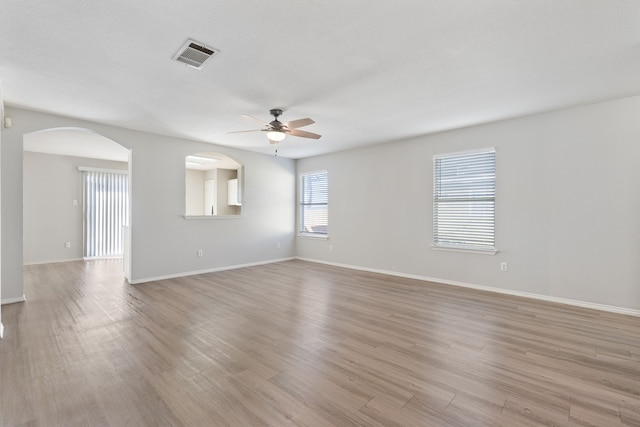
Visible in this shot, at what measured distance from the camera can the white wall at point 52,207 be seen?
6.79m

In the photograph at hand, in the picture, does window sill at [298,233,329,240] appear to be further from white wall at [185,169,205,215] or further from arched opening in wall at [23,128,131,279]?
white wall at [185,169,205,215]

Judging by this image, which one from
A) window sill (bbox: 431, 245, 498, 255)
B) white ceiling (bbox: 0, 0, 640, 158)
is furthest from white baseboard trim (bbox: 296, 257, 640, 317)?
white ceiling (bbox: 0, 0, 640, 158)

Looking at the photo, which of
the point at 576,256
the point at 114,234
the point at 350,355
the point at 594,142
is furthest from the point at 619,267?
the point at 114,234

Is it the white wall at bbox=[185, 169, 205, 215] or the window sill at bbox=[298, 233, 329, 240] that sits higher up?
the white wall at bbox=[185, 169, 205, 215]

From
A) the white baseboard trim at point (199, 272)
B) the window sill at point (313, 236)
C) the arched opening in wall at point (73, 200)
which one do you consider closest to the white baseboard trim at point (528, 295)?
the window sill at point (313, 236)

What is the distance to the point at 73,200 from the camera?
731 cm

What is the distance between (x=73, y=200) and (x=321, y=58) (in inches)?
309

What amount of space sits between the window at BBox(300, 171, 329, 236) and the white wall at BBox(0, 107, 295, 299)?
320mm

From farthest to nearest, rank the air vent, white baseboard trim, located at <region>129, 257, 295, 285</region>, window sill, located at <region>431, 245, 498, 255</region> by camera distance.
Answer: white baseboard trim, located at <region>129, 257, 295, 285</region>, window sill, located at <region>431, 245, 498, 255</region>, the air vent

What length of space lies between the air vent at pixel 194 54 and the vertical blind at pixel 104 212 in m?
6.15

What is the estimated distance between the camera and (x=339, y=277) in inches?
215

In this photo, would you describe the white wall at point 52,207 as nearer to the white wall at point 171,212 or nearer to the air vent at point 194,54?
the white wall at point 171,212

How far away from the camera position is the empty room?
1.99 metres

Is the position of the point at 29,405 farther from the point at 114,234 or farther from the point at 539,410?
the point at 114,234
